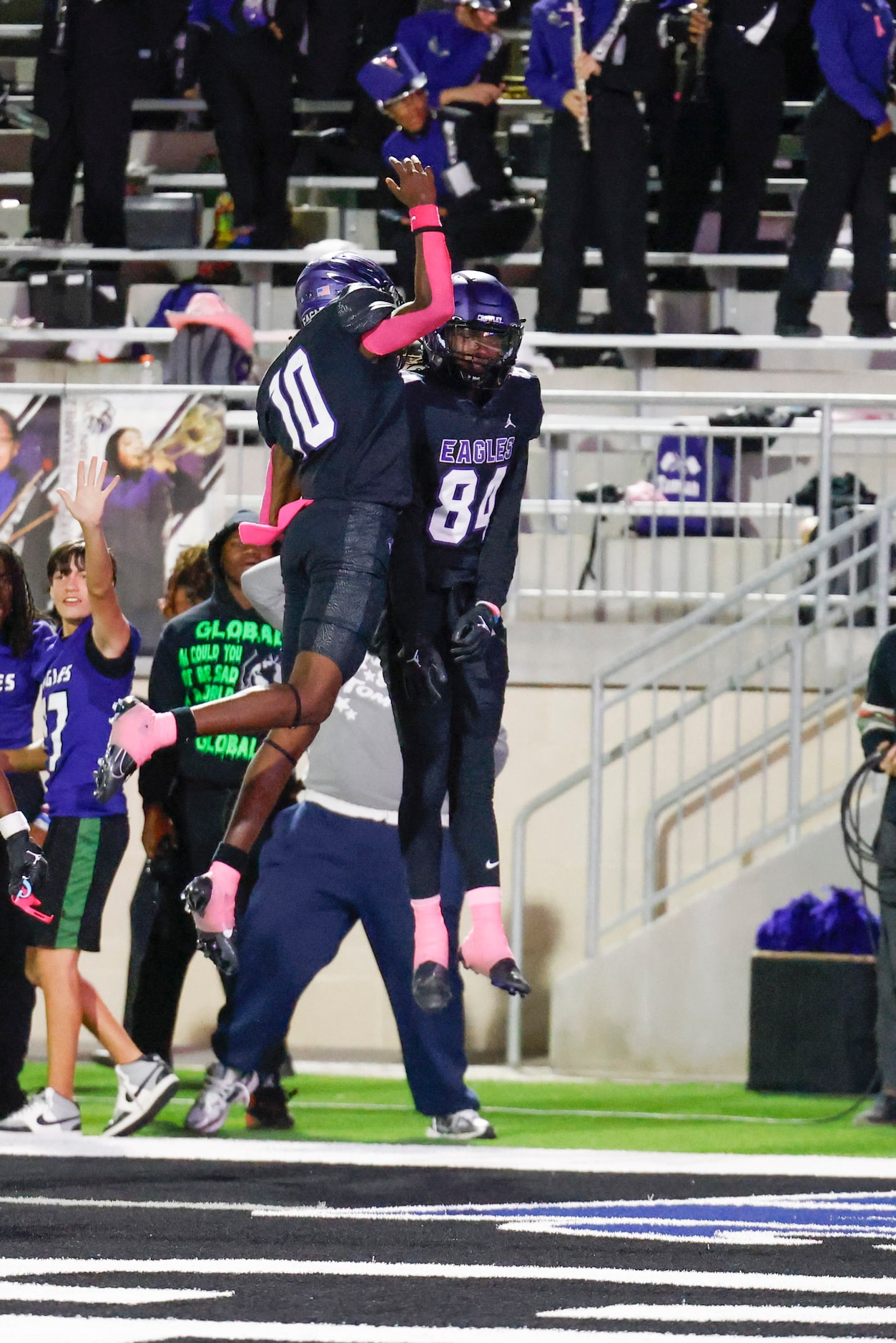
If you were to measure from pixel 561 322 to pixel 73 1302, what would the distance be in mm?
8304

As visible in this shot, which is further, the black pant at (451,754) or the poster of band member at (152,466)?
the poster of band member at (152,466)

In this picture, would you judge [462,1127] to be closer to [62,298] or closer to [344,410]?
[344,410]

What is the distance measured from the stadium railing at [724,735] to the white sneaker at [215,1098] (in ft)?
8.21

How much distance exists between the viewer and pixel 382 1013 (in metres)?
10.1

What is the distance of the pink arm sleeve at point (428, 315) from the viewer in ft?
16.4

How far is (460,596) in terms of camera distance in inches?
212

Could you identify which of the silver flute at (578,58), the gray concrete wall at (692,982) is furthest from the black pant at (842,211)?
the gray concrete wall at (692,982)

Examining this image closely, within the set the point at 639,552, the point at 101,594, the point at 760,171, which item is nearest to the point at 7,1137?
the point at 101,594

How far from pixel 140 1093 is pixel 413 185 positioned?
10.4 ft

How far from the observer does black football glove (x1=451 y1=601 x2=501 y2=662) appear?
17.1 feet

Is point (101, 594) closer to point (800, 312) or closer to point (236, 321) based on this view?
point (236, 321)

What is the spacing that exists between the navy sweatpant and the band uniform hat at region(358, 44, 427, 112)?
5.11 metres

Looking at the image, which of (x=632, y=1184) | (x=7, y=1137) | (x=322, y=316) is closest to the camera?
(x=322, y=316)

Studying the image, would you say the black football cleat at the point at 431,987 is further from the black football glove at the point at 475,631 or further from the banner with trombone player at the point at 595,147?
the banner with trombone player at the point at 595,147
